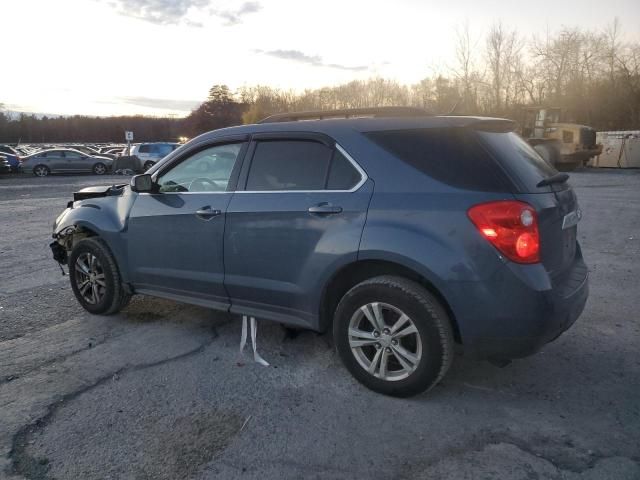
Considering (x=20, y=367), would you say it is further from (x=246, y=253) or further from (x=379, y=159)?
(x=379, y=159)

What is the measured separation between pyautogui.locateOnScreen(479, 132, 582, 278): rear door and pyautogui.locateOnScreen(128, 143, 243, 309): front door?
1.96 meters

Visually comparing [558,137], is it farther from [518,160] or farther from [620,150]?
[518,160]

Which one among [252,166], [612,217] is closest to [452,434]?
[252,166]

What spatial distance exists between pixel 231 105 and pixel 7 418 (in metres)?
101

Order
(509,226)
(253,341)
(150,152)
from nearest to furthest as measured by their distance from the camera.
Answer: (509,226) < (253,341) < (150,152)

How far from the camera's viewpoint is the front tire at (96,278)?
470 cm

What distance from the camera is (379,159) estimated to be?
3301 mm

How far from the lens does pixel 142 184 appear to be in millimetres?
4293

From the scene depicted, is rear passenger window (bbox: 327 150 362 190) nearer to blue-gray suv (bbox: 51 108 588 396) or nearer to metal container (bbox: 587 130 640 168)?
blue-gray suv (bbox: 51 108 588 396)

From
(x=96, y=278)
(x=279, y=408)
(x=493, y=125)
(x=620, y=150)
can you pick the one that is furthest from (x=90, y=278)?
(x=620, y=150)

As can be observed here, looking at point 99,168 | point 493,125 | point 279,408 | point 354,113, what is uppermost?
point 354,113

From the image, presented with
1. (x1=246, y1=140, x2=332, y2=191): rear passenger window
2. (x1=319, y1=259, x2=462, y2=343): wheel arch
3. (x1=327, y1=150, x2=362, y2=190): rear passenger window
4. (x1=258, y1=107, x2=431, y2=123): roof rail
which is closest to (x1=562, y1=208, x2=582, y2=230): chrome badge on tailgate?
(x1=319, y1=259, x2=462, y2=343): wheel arch

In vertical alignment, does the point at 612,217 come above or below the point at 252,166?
below

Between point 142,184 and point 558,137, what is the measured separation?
2477cm
